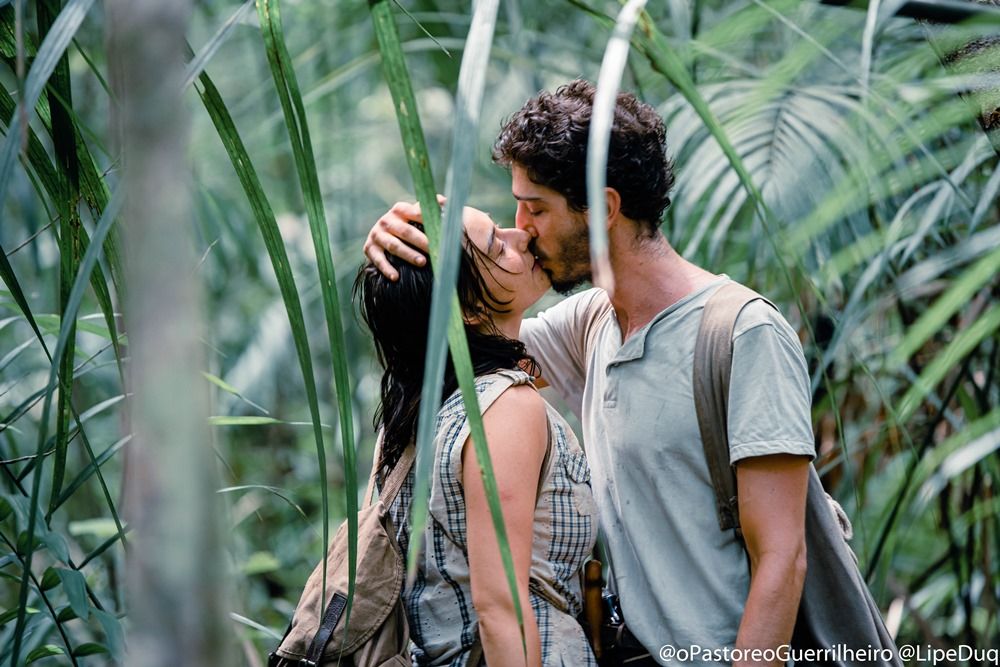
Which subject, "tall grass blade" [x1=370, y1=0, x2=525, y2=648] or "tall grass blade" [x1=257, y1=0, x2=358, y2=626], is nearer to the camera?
"tall grass blade" [x1=370, y1=0, x2=525, y2=648]

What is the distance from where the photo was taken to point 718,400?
103cm

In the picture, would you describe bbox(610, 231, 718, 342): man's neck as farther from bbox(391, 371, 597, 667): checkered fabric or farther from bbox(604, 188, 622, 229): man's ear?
bbox(391, 371, 597, 667): checkered fabric

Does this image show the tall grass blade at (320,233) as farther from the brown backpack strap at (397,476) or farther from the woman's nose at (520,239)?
the woman's nose at (520,239)

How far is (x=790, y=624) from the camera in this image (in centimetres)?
98

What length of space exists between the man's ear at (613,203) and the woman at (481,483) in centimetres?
13

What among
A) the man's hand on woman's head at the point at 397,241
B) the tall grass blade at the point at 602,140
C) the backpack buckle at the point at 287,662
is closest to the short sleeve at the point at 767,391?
the man's hand on woman's head at the point at 397,241

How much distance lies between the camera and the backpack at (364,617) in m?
0.97

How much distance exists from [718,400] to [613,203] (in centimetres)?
29

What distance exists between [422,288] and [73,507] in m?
2.28

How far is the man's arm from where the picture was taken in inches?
38.3

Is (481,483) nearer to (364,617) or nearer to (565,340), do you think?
(364,617)

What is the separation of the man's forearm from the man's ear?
1.44ft

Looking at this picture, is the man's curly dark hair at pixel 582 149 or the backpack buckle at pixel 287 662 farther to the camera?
the man's curly dark hair at pixel 582 149

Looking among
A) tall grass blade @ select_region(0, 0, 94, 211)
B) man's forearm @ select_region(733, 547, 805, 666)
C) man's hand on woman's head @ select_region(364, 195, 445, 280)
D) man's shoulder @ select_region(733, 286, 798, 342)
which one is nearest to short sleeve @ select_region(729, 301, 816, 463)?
man's shoulder @ select_region(733, 286, 798, 342)
